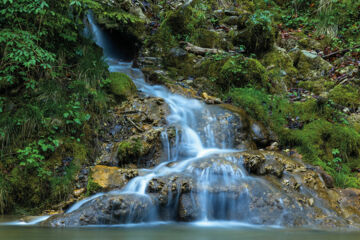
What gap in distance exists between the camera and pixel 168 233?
2814 mm

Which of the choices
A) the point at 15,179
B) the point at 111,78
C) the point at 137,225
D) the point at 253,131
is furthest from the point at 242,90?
the point at 15,179

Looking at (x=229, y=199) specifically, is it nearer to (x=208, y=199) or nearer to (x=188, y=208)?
(x=208, y=199)

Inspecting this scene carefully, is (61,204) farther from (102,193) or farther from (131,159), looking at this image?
(131,159)

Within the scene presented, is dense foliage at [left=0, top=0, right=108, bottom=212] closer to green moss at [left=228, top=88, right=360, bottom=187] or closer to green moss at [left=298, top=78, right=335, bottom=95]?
green moss at [left=228, top=88, right=360, bottom=187]

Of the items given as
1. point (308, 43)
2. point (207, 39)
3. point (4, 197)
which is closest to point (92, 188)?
point (4, 197)

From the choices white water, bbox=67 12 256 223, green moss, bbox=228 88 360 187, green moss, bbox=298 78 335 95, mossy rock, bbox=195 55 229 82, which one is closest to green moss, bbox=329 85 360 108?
green moss, bbox=298 78 335 95

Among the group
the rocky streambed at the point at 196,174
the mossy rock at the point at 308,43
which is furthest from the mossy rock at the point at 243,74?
the mossy rock at the point at 308,43

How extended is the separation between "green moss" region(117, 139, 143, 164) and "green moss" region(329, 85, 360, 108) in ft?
16.3

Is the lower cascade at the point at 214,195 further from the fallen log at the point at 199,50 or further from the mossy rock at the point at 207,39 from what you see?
the mossy rock at the point at 207,39

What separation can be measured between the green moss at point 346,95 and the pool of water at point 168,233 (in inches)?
170

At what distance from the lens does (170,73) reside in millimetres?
7738

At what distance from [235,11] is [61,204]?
366 inches

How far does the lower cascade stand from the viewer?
10.7ft

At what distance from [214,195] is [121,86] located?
3.34 meters
